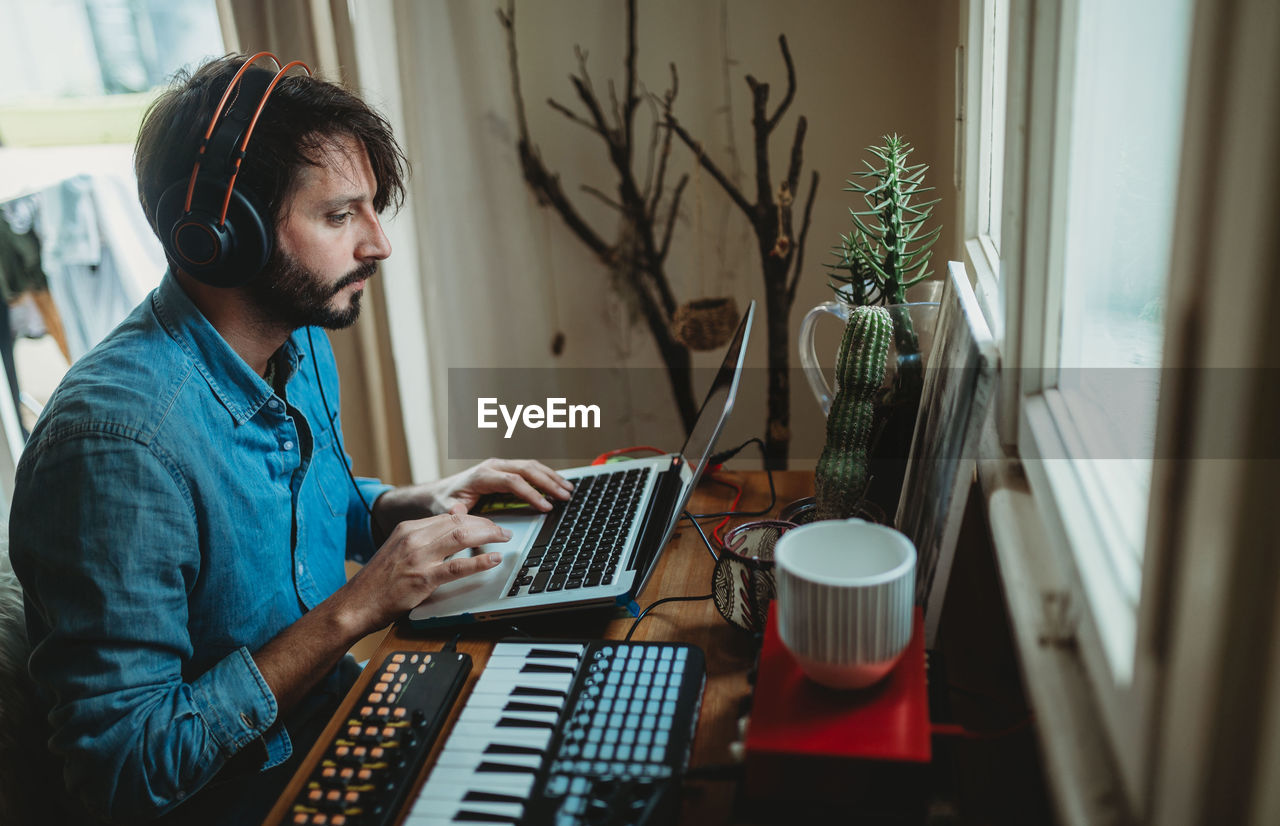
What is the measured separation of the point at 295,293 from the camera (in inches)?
43.1

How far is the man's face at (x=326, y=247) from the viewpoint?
1.08 m

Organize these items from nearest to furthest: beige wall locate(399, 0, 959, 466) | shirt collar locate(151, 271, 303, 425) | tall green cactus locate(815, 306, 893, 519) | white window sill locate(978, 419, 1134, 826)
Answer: white window sill locate(978, 419, 1134, 826), tall green cactus locate(815, 306, 893, 519), shirt collar locate(151, 271, 303, 425), beige wall locate(399, 0, 959, 466)

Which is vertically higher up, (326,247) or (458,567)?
(326,247)

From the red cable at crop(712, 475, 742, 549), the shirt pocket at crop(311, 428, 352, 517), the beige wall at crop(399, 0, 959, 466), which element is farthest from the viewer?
the beige wall at crop(399, 0, 959, 466)

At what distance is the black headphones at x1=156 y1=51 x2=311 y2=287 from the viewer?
96 centimetres

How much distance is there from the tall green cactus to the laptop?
11 cm

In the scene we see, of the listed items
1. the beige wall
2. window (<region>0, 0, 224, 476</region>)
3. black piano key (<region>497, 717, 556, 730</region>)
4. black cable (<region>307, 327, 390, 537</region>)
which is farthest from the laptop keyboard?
window (<region>0, 0, 224, 476</region>)

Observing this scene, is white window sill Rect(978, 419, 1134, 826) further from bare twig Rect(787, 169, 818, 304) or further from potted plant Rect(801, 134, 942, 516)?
bare twig Rect(787, 169, 818, 304)

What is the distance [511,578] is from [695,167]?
1.16m

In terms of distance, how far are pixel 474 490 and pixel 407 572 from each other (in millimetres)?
283

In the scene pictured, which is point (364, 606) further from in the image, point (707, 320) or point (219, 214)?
point (707, 320)

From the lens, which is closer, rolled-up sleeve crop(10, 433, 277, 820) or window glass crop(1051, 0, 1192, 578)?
window glass crop(1051, 0, 1192, 578)

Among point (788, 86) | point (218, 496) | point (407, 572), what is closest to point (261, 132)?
point (218, 496)

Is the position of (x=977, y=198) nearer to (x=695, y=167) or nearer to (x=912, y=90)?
(x=912, y=90)
